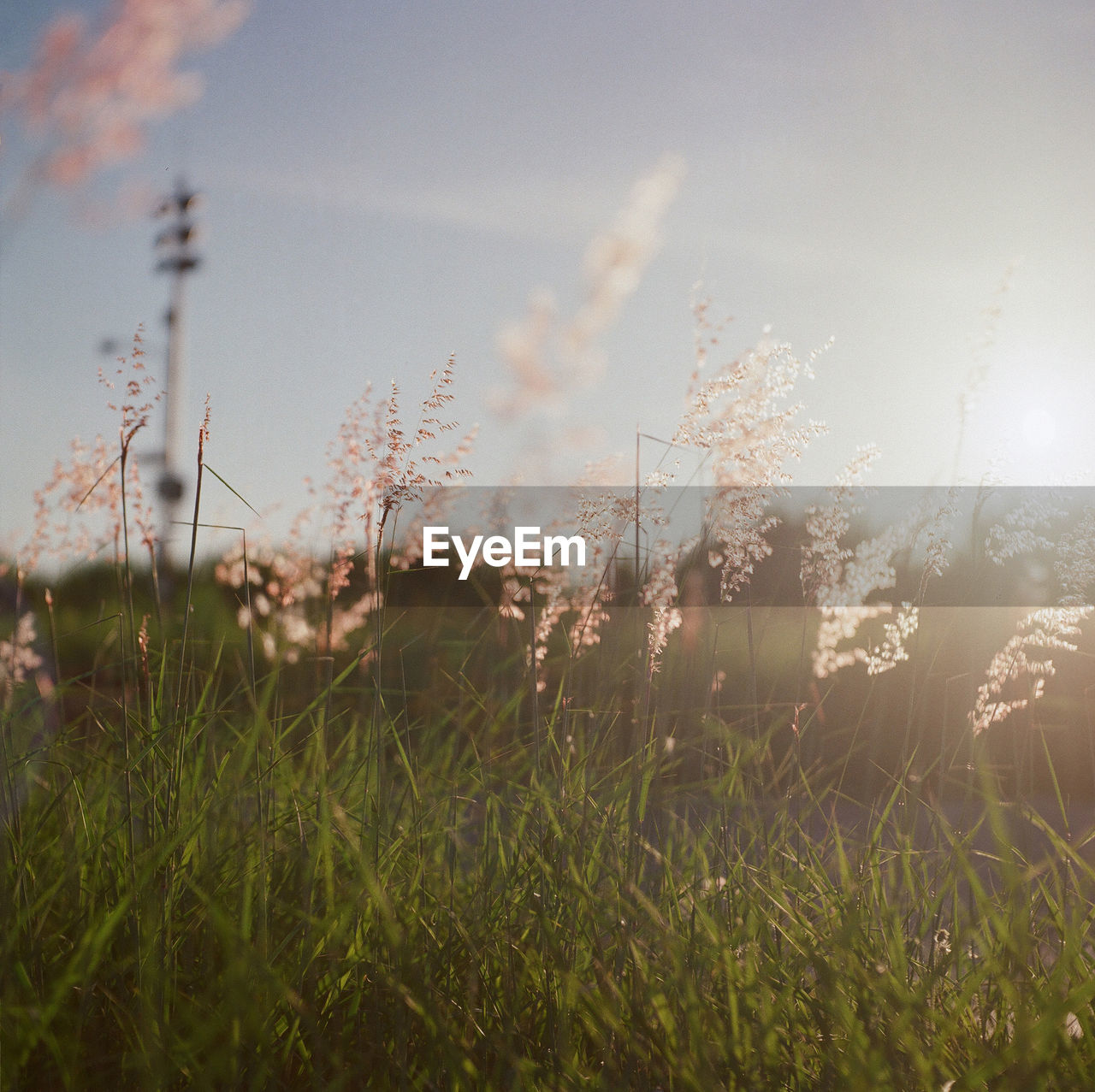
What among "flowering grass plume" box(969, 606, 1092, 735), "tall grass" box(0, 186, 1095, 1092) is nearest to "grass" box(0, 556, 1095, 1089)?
"tall grass" box(0, 186, 1095, 1092)

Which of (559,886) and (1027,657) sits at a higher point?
(1027,657)

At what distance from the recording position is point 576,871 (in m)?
1.41

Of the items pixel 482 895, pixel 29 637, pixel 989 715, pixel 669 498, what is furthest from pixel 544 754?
pixel 29 637

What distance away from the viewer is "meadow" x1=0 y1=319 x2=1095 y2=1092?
3.81 ft

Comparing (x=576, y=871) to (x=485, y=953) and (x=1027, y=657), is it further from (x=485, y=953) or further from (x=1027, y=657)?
(x=1027, y=657)

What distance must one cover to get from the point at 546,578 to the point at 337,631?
0.76 metres

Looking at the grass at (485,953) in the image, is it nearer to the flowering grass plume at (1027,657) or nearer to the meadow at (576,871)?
the meadow at (576,871)

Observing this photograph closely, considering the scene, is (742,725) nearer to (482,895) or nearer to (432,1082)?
(482,895)

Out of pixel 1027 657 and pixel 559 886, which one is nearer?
pixel 559 886

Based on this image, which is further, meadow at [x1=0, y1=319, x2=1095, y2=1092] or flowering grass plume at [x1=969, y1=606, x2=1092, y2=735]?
flowering grass plume at [x1=969, y1=606, x2=1092, y2=735]

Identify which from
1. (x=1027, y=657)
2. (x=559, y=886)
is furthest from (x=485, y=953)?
(x=1027, y=657)

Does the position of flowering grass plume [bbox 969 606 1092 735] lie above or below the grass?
above

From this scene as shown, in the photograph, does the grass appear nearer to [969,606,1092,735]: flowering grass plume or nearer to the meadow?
the meadow

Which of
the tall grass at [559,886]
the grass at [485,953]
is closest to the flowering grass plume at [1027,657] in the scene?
the tall grass at [559,886]
